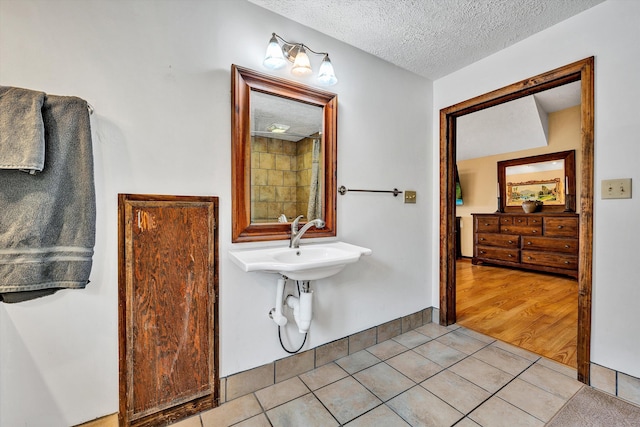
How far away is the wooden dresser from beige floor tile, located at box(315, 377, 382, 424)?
3.74 m

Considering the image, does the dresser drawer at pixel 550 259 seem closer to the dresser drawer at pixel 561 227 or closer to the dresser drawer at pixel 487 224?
the dresser drawer at pixel 561 227

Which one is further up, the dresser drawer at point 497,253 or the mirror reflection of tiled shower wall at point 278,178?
the mirror reflection of tiled shower wall at point 278,178

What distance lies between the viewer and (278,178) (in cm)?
169

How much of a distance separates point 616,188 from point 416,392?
1.55m

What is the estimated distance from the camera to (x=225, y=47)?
151 cm

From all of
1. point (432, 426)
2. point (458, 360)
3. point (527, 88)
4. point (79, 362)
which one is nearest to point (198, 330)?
point (79, 362)

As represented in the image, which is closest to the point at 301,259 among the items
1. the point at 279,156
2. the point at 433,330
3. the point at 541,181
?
the point at 279,156

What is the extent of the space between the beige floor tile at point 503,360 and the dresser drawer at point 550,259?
2.66 metres

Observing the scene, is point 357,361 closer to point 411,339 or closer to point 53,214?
point 411,339

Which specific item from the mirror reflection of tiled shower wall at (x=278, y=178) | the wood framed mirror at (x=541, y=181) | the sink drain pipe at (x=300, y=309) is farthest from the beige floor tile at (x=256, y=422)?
the wood framed mirror at (x=541, y=181)

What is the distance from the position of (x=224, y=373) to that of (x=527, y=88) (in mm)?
2589

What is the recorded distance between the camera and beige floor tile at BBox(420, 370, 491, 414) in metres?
1.50

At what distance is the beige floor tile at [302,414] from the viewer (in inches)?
54.1

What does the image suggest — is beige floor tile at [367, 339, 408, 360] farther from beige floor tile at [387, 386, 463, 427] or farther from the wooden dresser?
the wooden dresser
